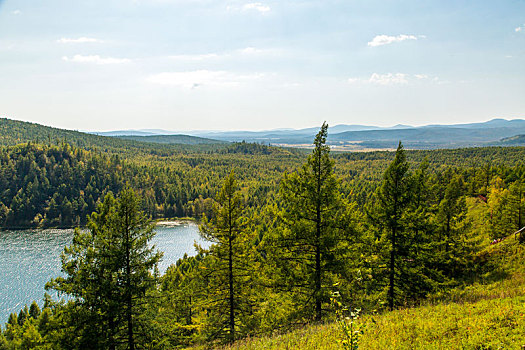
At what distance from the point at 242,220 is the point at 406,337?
37.2 feet

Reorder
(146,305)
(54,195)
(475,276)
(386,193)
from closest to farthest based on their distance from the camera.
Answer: (146,305)
(386,193)
(475,276)
(54,195)

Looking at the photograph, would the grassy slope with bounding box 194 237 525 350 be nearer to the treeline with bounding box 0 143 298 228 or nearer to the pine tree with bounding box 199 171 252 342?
the pine tree with bounding box 199 171 252 342

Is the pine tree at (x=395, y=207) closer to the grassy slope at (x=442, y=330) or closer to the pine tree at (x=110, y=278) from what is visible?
the grassy slope at (x=442, y=330)

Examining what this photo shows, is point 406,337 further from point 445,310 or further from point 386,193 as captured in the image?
point 386,193

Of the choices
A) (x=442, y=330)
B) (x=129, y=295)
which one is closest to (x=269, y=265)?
(x=129, y=295)

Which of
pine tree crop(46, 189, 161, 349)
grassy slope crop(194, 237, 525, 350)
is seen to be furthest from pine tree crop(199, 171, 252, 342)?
grassy slope crop(194, 237, 525, 350)

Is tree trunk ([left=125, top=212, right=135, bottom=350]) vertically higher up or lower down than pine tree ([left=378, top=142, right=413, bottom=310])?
lower down

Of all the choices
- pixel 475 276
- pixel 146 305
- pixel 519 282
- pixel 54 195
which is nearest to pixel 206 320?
pixel 146 305

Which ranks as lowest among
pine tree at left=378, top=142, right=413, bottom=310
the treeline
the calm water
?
the calm water

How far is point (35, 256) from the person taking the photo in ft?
272

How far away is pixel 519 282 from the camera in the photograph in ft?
Answer: 59.4

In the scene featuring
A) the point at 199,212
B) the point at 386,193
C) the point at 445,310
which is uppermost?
the point at 386,193

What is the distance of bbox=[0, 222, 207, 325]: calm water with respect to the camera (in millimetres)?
60281

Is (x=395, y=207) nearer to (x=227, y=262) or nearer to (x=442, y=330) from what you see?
(x=442, y=330)
